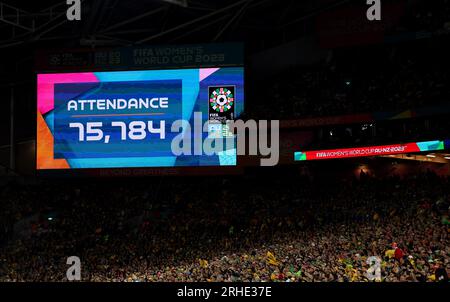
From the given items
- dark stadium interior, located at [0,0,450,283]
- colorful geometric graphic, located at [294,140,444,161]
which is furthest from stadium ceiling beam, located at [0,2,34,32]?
colorful geometric graphic, located at [294,140,444,161]

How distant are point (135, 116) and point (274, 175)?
585cm

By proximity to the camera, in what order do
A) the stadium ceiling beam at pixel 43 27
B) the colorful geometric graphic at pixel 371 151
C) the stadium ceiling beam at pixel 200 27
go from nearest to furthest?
the colorful geometric graphic at pixel 371 151
the stadium ceiling beam at pixel 43 27
the stadium ceiling beam at pixel 200 27

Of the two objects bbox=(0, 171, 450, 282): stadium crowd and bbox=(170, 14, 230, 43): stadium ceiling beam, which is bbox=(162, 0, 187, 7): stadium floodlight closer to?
bbox=(170, 14, 230, 43): stadium ceiling beam

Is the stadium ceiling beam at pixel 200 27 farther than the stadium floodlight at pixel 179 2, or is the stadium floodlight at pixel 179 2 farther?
the stadium ceiling beam at pixel 200 27

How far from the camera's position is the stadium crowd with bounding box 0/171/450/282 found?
1806cm

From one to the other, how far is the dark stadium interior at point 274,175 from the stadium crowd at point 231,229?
7cm

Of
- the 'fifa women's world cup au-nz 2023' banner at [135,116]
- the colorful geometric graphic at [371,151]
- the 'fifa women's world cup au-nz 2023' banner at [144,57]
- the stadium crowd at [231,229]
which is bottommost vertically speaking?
the stadium crowd at [231,229]

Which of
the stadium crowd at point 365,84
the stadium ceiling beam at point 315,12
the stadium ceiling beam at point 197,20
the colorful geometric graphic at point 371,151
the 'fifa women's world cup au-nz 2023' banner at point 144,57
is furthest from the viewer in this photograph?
the stadium ceiling beam at point 315,12

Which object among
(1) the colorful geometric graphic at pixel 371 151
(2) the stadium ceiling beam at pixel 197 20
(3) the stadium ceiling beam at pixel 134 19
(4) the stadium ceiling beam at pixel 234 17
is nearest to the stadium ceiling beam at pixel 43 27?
(3) the stadium ceiling beam at pixel 134 19

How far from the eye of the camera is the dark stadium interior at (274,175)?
65.4 feet

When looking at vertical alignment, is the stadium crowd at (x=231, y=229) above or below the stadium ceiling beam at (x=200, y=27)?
below

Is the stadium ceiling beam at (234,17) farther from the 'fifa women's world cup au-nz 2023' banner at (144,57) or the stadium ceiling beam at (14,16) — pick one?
the stadium ceiling beam at (14,16)

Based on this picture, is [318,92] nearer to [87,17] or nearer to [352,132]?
[352,132]
